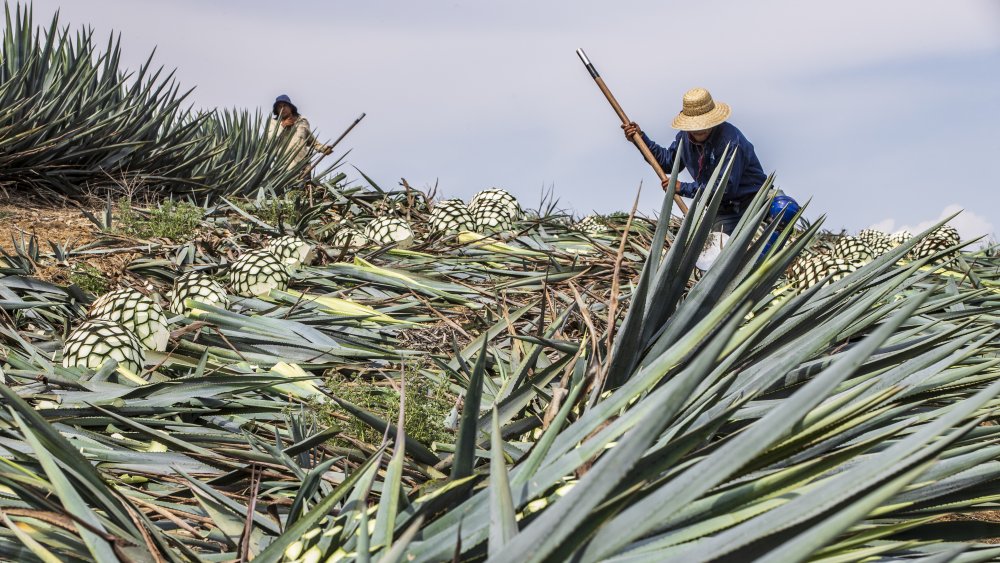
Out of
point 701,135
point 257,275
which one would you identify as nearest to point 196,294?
point 257,275

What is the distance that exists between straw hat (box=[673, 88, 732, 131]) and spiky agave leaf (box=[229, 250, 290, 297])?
280cm

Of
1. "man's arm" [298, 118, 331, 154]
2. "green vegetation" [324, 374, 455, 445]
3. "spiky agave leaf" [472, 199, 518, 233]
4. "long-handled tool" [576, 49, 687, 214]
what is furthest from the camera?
"man's arm" [298, 118, 331, 154]

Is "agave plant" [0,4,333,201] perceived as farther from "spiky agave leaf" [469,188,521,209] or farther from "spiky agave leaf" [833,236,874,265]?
Answer: "spiky agave leaf" [833,236,874,265]

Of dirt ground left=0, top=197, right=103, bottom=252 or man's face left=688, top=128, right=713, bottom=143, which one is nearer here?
dirt ground left=0, top=197, right=103, bottom=252

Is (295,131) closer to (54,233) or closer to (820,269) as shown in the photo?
(54,233)

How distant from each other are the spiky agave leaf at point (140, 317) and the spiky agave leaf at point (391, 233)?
1454 millimetres

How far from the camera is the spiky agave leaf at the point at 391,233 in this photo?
4.11 m

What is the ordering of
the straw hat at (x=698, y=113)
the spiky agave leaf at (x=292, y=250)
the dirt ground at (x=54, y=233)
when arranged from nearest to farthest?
the dirt ground at (x=54, y=233) < the spiky agave leaf at (x=292, y=250) < the straw hat at (x=698, y=113)

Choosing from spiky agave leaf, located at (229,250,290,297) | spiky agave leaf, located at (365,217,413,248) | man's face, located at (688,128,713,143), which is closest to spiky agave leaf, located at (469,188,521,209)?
spiky agave leaf, located at (365,217,413,248)

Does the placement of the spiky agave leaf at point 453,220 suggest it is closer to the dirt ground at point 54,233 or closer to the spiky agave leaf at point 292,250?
the spiky agave leaf at point 292,250

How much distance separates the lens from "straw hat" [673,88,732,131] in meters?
5.11

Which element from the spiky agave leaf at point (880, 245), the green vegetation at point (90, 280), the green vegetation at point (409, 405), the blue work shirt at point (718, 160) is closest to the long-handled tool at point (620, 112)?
the blue work shirt at point (718, 160)

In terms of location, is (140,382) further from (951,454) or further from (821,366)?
(951,454)

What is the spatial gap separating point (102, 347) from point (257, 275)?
0.87m
